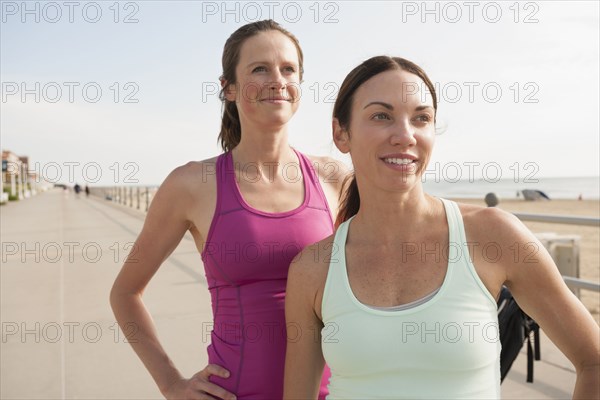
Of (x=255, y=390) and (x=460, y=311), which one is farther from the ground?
(x=460, y=311)

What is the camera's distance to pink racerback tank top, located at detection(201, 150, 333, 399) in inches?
70.7

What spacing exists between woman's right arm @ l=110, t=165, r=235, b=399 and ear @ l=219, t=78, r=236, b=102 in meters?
0.34

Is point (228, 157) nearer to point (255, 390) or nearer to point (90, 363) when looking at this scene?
point (255, 390)

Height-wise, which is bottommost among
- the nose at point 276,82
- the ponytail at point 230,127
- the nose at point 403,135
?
→ the nose at point 403,135

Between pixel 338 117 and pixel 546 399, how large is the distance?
258 centimetres

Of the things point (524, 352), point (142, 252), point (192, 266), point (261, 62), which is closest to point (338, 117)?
point (261, 62)

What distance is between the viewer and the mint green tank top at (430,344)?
4.70 feet

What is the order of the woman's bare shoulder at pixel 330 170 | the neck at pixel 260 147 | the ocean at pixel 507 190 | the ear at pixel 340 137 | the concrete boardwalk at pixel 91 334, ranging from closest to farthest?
the ear at pixel 340 137 → the neck at pixel 260 147 → the woman's bare shoulder at pixel 330 170 → the concrete boardwalk at pixel 91 334 → the ocean at pixel 507 190

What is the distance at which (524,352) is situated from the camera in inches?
167

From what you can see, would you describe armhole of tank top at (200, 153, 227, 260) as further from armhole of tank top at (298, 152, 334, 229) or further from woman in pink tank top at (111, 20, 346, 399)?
armhole of tank top at (298, 152, 334, 229)

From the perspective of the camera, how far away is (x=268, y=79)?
1.94 metres

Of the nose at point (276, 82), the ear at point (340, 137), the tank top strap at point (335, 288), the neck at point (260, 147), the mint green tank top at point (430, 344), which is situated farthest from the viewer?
the neck at point (260, 147)

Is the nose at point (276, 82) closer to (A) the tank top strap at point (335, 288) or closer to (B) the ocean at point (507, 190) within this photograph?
(A) the tank top strap at point (335, 288)

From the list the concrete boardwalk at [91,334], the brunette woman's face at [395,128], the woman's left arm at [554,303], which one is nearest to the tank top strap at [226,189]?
the brunette woman's face at [395,128]
